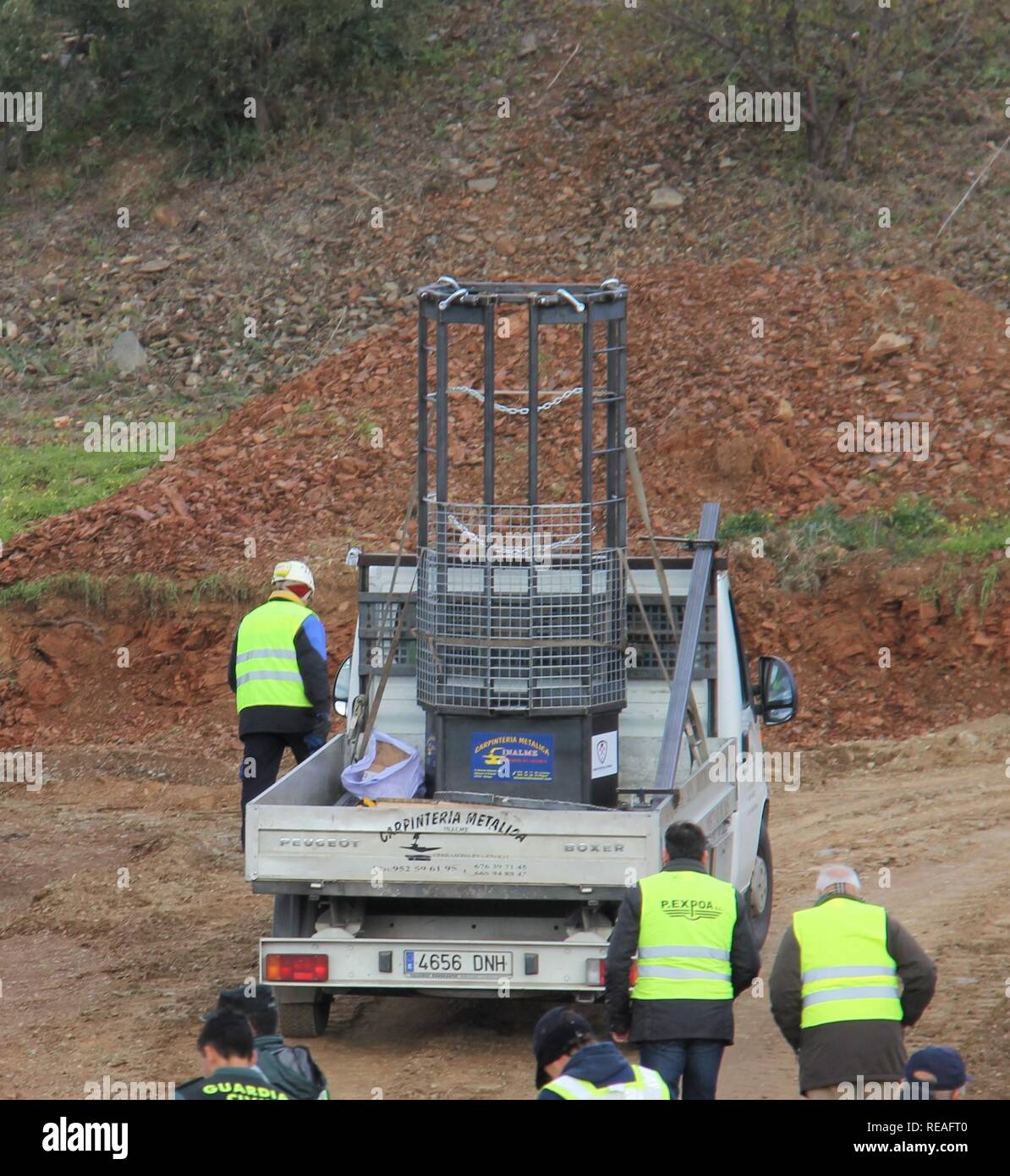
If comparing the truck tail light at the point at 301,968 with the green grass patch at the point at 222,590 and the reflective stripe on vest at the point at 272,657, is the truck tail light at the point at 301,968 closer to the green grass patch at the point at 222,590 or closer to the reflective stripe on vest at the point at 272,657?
the reflective stripe on vest at the point at 272,657

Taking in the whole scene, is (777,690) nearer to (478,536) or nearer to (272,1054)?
(478,536)

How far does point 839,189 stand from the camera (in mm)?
21969

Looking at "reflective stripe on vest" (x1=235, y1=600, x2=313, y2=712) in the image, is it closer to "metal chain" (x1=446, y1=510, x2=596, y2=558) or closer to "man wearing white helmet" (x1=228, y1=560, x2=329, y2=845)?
"man wearing white helmet" (x1=228, y1=560, x2=329, y2=845)

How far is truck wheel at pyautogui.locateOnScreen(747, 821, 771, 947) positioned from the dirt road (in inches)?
8.0

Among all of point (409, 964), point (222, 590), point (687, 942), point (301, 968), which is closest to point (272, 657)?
point (301, 968)

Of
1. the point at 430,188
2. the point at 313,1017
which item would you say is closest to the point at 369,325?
the point at 430,188

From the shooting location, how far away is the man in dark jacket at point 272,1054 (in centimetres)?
531

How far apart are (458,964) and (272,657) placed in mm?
2405

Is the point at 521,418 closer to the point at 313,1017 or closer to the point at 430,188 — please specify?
the point at 430,188

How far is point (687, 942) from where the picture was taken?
21.3 ft

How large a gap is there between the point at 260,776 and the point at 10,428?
39.2ft

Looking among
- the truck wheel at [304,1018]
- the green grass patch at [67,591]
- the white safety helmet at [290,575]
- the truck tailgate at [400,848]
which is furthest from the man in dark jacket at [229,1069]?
the green grass patch at [67,591]

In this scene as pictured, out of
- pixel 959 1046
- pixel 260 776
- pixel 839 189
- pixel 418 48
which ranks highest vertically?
pixel 418 48

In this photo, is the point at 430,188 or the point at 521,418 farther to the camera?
the point at 430,188
